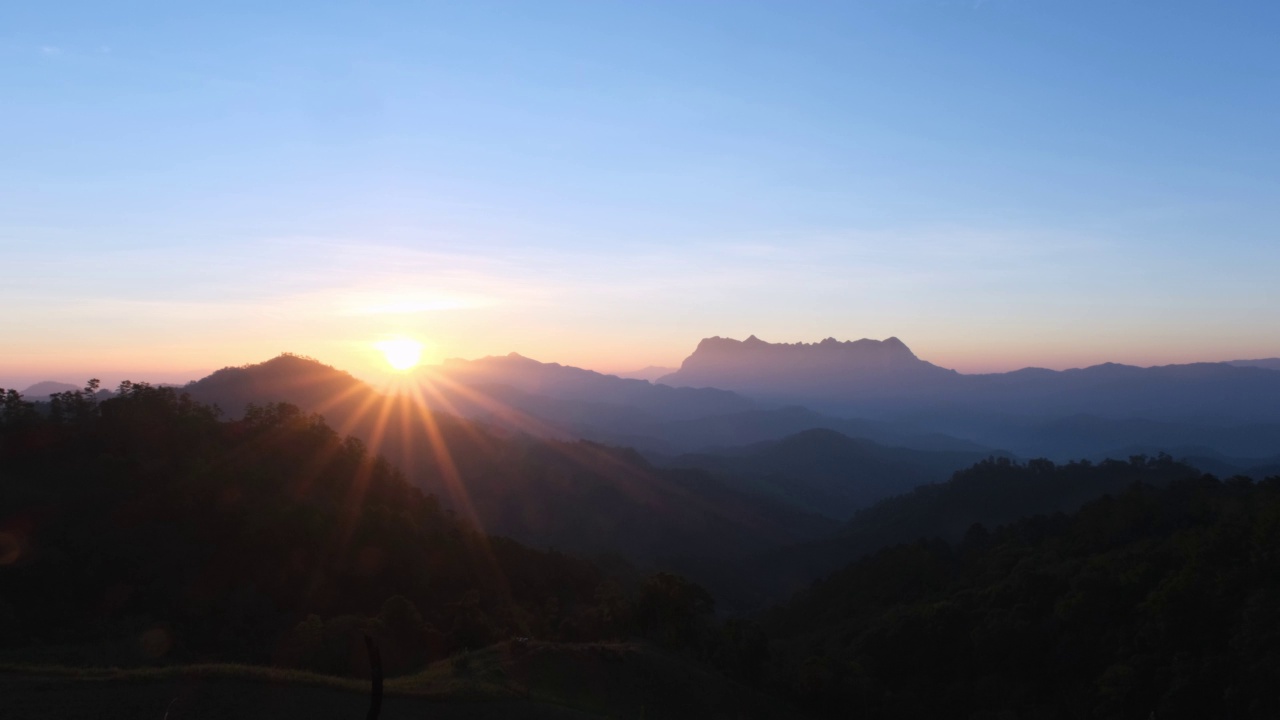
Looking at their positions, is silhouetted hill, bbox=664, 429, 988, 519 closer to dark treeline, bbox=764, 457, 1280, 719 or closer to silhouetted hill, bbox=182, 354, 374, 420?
silhouetted hill, bbox=182, 354, 374, 420

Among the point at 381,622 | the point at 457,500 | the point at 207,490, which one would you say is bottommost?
the point at 457,500

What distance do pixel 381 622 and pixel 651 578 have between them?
13313 mm

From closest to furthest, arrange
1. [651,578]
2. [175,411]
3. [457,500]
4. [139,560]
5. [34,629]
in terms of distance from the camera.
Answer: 1. [34,629]
2. [139,560]
3. [651,578]
4. [175,411]
5. [457,500]

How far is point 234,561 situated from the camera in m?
35.2

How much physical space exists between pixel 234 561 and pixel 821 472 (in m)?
157

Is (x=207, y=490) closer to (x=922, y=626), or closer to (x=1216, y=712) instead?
(x=922, y=626)

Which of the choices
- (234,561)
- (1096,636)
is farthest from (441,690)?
(1096,636)

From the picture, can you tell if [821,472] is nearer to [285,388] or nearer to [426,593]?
[285,388]

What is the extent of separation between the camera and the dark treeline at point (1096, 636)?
30422mm

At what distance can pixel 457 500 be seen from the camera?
9150 cm

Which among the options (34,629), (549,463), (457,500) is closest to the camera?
(34,629)

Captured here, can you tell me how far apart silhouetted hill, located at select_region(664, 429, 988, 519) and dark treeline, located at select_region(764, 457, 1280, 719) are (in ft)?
291

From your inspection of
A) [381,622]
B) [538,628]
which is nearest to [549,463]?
[538,628]

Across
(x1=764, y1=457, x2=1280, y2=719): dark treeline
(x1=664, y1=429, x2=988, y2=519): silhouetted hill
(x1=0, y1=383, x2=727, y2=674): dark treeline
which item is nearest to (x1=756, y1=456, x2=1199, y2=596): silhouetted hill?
(x1=664, y1=429, x2=988, y2=519): silhouetted hill
